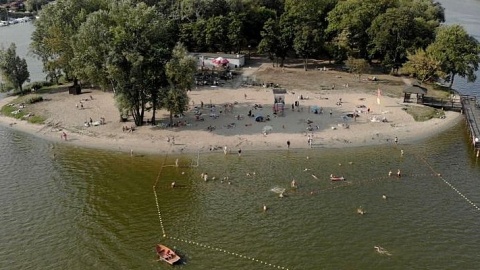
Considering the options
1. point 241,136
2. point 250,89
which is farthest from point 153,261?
point 250,89

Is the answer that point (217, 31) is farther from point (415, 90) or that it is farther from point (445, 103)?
point (445, 103)

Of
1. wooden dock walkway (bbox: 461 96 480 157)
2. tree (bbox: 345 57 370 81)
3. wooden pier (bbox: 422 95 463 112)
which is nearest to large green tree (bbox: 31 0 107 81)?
tree (bbox: 345 57 370 81)

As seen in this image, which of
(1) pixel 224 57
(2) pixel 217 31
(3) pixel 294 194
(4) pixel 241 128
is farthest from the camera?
(1) pixel 224 57

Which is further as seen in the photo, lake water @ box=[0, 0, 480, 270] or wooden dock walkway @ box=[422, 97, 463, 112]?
wooden dock walkway @ box=[422, 97, 463, 112]

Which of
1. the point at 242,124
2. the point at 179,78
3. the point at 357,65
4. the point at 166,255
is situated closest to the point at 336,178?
the point at 242,124

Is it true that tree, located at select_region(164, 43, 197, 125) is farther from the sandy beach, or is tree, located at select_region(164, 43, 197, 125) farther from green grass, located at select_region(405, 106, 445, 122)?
green grass, located at select_region(405, 106, 445, 122)

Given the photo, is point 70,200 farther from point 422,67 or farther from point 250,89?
point 422,67
